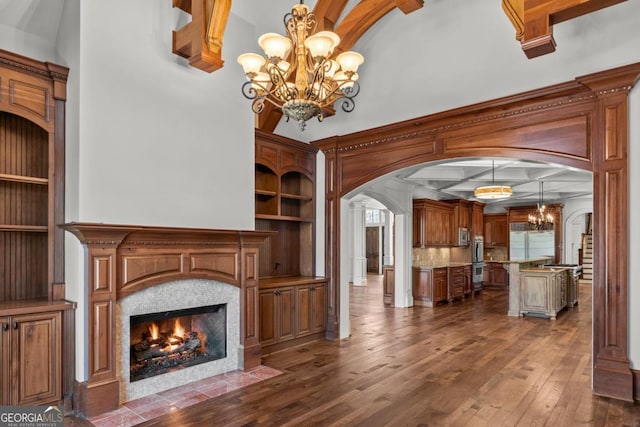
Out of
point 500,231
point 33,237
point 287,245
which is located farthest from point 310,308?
point 500,231

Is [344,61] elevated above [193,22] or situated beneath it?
situated beneath

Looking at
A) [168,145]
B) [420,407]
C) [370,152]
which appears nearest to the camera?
[420,407]

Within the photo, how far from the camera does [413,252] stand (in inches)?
392

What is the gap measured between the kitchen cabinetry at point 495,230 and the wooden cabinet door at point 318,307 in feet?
31.8

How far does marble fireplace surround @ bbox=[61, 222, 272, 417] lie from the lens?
3550mm

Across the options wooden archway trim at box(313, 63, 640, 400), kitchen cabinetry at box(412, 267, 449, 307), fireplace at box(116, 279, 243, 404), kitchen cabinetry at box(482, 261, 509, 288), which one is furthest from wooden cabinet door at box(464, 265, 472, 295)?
fireplace at box(116, 279, 243, 404)

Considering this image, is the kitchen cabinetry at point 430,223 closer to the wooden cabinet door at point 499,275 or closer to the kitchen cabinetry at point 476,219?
the kitchen cabinetry at point 476,219

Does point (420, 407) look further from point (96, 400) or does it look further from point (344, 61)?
point (344, 61)

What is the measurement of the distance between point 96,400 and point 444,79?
512cm

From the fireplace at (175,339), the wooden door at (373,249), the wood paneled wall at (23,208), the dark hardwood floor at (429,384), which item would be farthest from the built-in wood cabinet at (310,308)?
the wooden door at (373,249)

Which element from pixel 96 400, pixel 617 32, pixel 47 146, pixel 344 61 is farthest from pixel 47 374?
pixel 617 32

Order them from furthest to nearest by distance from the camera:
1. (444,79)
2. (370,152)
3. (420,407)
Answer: (370,152), (444,79), (420,407)

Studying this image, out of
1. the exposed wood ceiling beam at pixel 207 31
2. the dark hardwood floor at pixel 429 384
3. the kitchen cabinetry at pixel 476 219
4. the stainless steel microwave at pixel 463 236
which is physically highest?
the exposed wood ceiling beam at pixel 207 31

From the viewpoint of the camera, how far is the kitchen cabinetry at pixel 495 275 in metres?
12.7
